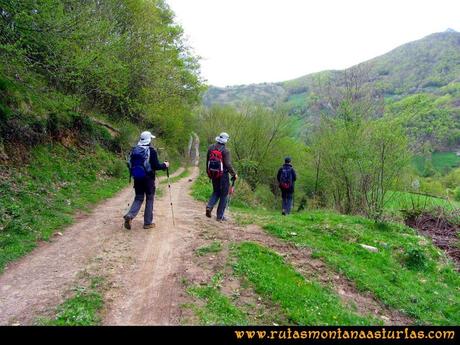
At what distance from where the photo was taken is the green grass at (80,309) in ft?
15.1

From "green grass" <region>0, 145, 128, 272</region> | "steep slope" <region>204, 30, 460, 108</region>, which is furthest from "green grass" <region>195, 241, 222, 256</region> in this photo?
"steep slope" <region>204, 30, 460, 108</region>

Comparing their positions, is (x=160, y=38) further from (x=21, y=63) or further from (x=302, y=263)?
(x=302, y=263)

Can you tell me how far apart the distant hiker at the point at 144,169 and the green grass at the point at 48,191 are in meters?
2.27

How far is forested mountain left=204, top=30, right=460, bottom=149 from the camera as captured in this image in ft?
52.7

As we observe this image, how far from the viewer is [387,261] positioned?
9.09 metres

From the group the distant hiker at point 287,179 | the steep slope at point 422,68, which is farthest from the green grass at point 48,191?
the steep slope at point 422,68

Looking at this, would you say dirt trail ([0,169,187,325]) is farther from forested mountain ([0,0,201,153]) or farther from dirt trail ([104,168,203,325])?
forested mountain ([0,0,201,153])

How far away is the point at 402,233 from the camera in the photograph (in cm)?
1223

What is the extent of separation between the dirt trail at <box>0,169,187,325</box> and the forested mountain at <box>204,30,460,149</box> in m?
13.3

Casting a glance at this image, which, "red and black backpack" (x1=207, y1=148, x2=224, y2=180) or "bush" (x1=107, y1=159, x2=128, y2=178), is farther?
"bush" (x1=107, y1=159, x2=128, y2=178)

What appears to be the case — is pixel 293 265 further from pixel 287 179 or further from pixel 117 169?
pixel 117 169

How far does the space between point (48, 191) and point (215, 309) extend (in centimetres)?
858

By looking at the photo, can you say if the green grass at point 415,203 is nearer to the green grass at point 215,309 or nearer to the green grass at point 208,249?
the green grass at point 208,249
